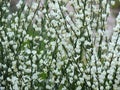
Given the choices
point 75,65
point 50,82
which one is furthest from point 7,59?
point 75,65

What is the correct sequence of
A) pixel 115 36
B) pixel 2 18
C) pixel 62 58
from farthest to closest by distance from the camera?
pixel 2 18
pixel 62 58
pixel 115 36

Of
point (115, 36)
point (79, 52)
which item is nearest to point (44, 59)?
point (79, 52)

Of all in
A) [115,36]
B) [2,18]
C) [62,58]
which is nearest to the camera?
[115,36]

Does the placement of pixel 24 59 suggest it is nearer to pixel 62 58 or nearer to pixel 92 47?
pixel 62 58

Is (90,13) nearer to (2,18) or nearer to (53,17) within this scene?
(53,17)

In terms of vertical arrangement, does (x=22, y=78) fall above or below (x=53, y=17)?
below

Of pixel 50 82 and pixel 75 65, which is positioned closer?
pixel 75 65

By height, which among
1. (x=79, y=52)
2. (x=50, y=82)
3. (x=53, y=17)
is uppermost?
(x=53, y=17)
